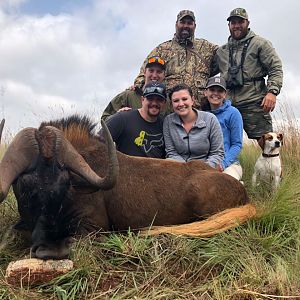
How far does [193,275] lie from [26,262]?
50.1 inches

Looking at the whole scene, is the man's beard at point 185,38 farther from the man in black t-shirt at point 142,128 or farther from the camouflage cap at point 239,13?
the man in black t-shirt at point 142,128

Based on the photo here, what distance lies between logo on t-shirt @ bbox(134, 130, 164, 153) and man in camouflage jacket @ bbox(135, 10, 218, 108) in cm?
147

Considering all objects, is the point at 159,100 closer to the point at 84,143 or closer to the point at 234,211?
the point at 84,143

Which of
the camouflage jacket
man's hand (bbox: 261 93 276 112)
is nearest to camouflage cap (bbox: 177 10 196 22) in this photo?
the camouflage jacket

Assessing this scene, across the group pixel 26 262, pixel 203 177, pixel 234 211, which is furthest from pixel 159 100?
pixel 26 262

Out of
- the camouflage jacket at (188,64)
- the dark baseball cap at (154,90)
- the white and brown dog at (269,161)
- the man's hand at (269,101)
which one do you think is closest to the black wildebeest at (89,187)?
the dark baseball cap at (154,90)

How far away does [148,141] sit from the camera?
228 inches

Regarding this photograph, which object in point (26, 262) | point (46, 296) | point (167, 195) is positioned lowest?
point (46, 296)

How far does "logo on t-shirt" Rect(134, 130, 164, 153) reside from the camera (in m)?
5.75

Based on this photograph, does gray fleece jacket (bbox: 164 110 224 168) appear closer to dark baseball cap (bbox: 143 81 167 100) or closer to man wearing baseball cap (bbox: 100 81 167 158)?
man wearing baseball cap (bbox: 100 81 167 158)

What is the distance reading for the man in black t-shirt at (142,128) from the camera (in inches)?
225

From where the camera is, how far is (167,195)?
186 inches

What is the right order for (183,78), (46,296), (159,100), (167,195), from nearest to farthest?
(46,296), (167,195), (159,100), (183,78)

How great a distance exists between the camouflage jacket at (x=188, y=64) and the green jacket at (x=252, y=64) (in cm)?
27
